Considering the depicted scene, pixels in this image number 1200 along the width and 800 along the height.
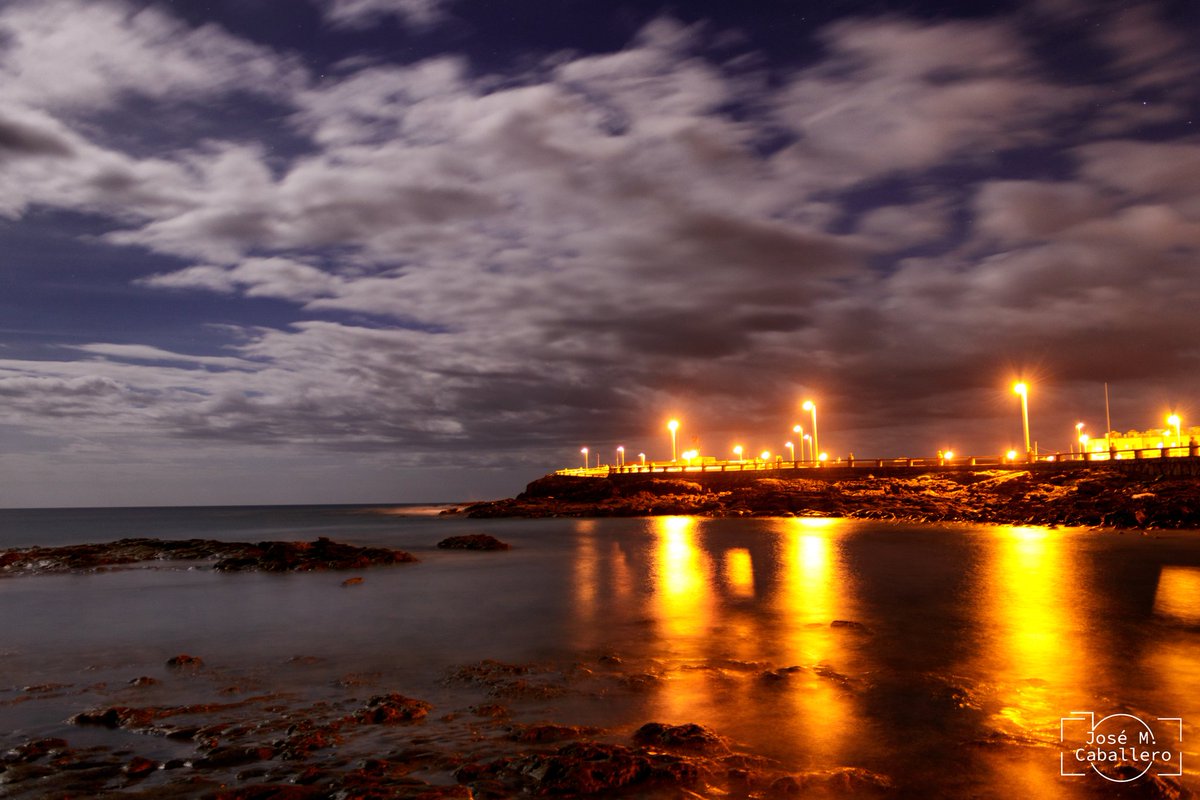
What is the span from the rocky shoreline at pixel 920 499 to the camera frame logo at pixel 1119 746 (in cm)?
3462

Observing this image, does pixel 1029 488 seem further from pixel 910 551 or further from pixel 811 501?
pixel 910 551

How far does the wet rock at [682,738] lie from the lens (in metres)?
8.84

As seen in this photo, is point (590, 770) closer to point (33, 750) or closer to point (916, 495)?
point (33, 750)

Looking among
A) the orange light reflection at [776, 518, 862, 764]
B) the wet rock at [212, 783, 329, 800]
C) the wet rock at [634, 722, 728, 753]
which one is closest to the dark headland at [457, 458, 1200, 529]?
the orange light reflection at [776, 518, 862, 764]

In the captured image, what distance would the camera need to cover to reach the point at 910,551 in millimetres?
32406

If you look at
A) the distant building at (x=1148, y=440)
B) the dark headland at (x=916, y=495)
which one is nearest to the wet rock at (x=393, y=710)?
the dark headland at (x=916, y=495)

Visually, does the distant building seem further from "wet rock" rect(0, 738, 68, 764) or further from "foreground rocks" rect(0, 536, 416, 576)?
"wet rock" rect(0, 738, 68, 764)

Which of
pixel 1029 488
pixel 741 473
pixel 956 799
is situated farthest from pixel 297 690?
pixel 741 473

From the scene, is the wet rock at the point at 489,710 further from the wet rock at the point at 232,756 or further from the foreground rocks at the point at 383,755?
the wet rock at the point at 232,756

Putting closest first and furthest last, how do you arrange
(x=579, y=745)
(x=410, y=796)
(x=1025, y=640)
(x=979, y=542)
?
(x=410, y=796)
(x=579, y=745)
(x=1025, y=640)
(x=979, y=542)

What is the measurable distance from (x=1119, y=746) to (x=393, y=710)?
916 cm

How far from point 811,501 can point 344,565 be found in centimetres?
4131

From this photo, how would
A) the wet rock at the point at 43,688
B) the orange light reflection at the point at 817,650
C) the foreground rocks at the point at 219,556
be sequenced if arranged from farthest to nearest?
the foreground rocks at the point at 219,556, the wet rock at the point at 43,688, the orange light reflection at the point at 817,650

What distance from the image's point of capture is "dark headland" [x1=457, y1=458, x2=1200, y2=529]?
136ft
